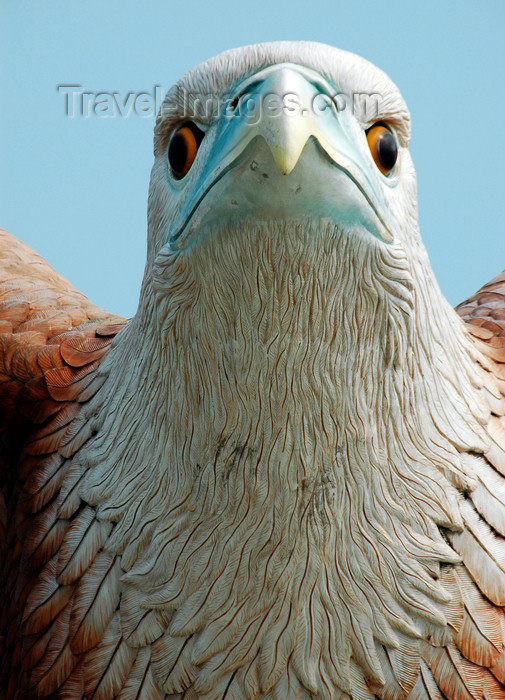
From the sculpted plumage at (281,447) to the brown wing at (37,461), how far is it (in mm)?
12

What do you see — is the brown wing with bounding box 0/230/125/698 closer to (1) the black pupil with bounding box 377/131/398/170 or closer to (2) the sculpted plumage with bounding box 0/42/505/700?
(2) the sculpted plumage with bounding box 0/42/505/700

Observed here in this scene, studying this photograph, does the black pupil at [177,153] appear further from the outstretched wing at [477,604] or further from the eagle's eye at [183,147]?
the outstretched wing at [477,604]

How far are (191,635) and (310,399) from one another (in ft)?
1.79

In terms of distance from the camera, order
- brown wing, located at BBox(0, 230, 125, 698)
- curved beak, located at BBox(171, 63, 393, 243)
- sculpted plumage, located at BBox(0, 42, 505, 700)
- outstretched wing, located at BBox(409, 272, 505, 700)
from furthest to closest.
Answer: brown wing, located at BBox(0, 230, 125, 698)
outstretched wing, located at BBox(409, 272, 505, 700)
sculpted plumage, located at BBox(0, 42, 505, 700)
curved beak, located at BBox(171, 63, 393, 243)

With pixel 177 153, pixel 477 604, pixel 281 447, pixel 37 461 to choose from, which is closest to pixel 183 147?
pixel 177 153

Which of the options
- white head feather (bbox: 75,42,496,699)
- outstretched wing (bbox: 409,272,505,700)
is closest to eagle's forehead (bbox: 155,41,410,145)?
white head feather (bbox: 75,42,496,699)

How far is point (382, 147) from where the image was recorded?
140 cm

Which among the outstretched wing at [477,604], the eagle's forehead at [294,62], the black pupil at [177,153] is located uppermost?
the eagle's forehead at [294,62]

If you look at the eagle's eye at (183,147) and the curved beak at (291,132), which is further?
the eagle's eye at (183,147)

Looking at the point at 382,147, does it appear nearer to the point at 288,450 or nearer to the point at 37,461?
the point at 288,450

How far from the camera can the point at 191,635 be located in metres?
1.58

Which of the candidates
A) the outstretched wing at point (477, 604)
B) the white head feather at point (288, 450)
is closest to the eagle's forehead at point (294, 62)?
the white head feather at point (288, 450)

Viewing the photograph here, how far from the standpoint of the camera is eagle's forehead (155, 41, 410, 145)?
1.32m

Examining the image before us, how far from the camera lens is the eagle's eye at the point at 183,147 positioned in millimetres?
1422
